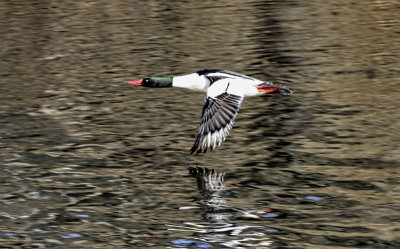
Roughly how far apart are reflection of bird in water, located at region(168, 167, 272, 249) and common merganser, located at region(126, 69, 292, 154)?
1.44 feet

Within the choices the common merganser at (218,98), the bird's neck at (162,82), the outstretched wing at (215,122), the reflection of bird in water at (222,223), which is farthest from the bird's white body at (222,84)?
the reflection of bird in water at (222,223)

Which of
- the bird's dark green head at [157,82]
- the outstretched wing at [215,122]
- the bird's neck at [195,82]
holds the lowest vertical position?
the outstretched wing at [215,122]

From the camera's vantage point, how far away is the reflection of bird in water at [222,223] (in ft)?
25.3

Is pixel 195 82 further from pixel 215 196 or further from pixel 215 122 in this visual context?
pixel 215 196

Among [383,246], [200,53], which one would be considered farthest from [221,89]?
[200,53]

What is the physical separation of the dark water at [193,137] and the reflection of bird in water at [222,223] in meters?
0.02

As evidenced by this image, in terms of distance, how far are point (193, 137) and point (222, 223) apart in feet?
10.5

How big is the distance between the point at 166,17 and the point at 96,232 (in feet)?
44.0

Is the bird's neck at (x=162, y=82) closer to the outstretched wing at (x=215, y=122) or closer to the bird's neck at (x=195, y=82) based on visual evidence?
the bird's neck at (x=195, y=82)

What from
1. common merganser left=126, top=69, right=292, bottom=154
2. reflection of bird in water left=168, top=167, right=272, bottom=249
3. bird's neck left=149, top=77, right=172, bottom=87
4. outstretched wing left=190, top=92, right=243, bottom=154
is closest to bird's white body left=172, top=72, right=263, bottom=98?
common merganser left=126, top=69, right=292, bottom=154

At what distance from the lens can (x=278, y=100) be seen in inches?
522

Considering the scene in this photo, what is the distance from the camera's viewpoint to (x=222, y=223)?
817 cm

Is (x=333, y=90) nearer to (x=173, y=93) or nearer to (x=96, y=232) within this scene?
(x=173, y=93)

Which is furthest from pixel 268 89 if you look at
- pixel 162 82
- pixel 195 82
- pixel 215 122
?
pixel 162 82
